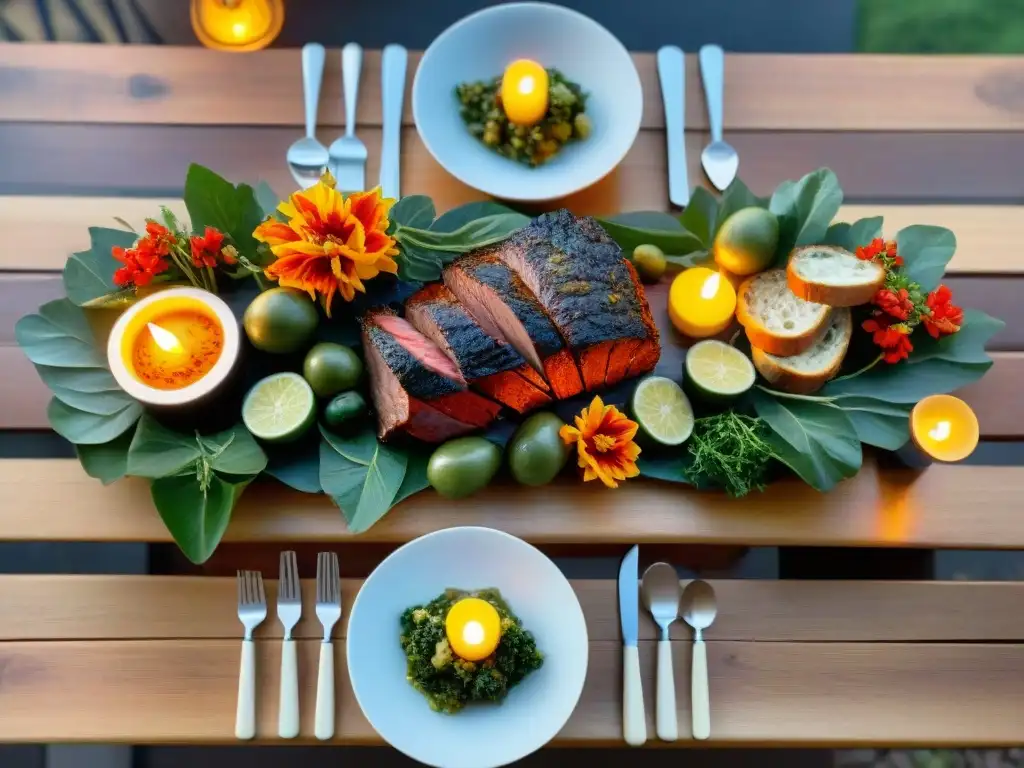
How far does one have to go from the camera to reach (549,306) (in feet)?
5.18

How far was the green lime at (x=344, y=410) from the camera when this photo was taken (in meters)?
1.53

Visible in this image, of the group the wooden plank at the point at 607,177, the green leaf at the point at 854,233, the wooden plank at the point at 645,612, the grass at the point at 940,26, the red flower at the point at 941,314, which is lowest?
the wooden plank at the point at 645,612

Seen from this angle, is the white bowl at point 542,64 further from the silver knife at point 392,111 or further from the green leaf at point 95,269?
the green leaf at point 95,269

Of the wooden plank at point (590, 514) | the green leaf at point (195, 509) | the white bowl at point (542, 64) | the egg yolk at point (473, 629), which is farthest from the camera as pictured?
the white bowl at point (542, 64)

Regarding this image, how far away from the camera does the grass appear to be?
7.60 ft

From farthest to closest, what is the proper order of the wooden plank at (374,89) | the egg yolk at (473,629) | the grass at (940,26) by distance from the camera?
1. the grass at (940,26)
2. the wooden plank at (374,89)
3. the egg yolk at (473,629)

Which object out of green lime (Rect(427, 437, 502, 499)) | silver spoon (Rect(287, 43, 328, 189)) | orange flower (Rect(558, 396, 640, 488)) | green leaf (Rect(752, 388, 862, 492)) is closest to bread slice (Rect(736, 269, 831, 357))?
green leaf (Rect(752, 388, 862, 492))

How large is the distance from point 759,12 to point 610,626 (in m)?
1.93

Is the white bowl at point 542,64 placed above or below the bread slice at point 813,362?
above

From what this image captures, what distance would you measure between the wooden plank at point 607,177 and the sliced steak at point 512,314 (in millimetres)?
278

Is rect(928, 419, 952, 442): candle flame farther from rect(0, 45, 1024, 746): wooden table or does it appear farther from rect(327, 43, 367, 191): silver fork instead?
rect(327, 43, 367, 191): silver fork

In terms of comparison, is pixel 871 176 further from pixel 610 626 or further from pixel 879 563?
pixel 610 626

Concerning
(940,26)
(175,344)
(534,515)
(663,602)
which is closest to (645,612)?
(663,602)

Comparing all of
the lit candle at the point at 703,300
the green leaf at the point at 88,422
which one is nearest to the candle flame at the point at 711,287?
the lit candle at the point at 703,300
